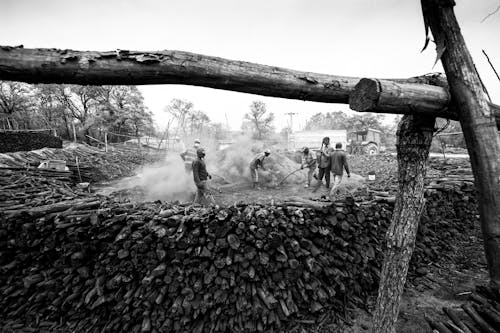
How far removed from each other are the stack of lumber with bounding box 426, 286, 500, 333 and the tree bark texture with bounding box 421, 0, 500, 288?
20cm

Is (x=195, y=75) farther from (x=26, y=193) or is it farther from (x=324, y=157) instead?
(x=324, y=157)

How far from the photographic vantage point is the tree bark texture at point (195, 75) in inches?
60.4

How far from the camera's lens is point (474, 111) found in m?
1.95

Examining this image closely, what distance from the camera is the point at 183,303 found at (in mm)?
2799

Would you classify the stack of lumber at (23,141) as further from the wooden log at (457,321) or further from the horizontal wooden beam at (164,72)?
the wooden log at (457,321)

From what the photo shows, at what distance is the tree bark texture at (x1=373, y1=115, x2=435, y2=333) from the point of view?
2.27 m

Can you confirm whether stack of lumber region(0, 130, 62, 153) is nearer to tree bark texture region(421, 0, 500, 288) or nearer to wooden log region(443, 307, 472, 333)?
tree bark texture region(421, 0, 500, 288)

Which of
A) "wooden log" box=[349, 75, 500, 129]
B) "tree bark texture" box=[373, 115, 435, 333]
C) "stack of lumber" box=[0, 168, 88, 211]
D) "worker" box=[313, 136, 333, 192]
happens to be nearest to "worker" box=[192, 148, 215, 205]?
"stack of lumber" box=[0, 168, 88, 211]

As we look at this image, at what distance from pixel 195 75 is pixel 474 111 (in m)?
2.48

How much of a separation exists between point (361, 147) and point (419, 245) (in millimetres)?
25952

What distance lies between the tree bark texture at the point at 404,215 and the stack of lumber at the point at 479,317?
0.45 m

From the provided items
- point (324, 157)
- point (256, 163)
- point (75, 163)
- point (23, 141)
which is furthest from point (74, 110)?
point (324, 157)

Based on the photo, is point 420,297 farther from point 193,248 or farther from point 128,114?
point 128,114

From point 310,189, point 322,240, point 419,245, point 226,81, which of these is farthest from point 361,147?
point 226,81
